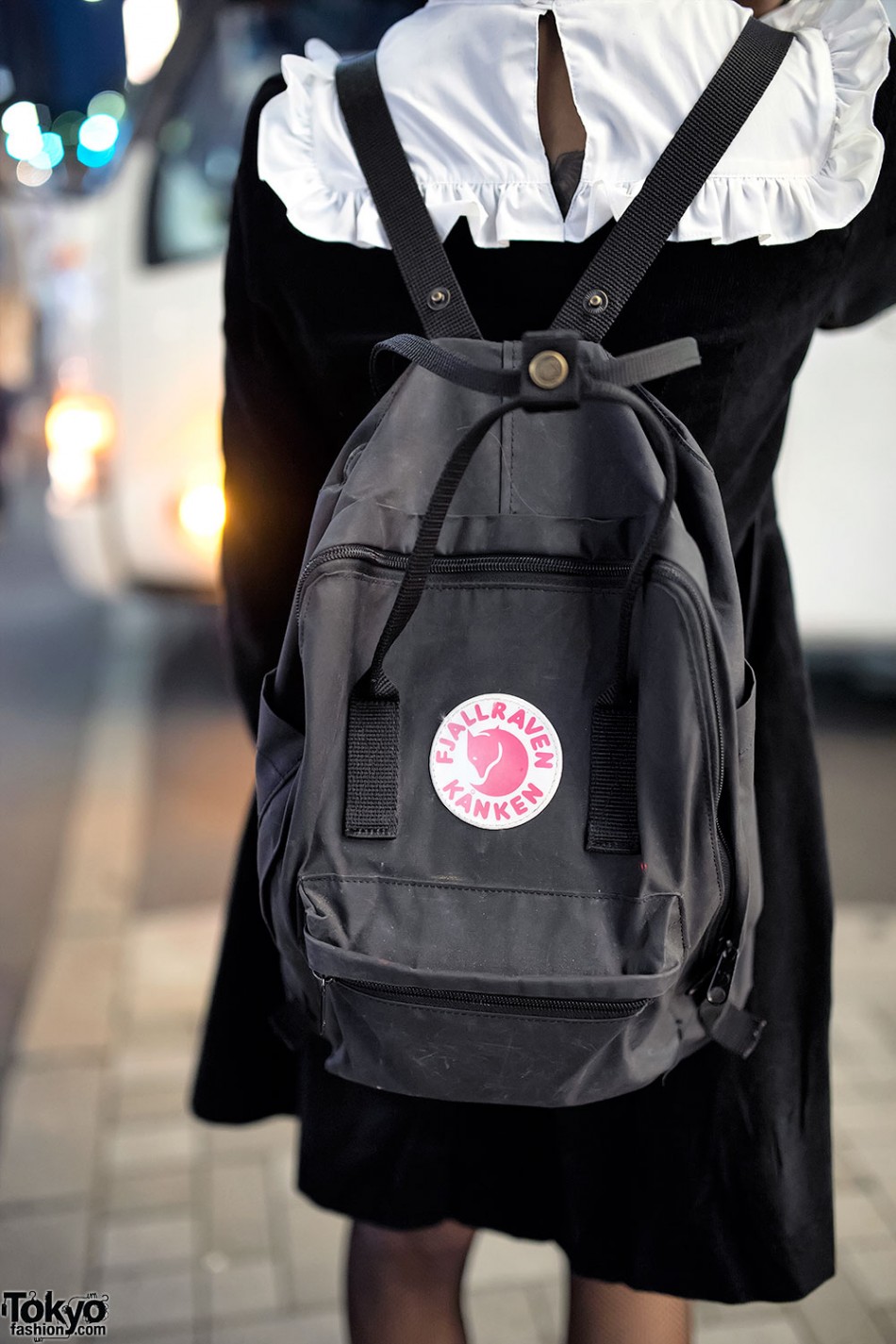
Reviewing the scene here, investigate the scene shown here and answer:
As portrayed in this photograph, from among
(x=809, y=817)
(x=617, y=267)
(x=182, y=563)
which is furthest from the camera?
(x=182, y=563)

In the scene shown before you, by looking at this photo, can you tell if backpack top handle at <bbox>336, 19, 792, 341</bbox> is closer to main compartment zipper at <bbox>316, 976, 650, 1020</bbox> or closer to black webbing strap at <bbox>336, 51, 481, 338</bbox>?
black webbing strap at <bbox>336, 51, 481, 338</bbox>

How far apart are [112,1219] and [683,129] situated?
2075 mm

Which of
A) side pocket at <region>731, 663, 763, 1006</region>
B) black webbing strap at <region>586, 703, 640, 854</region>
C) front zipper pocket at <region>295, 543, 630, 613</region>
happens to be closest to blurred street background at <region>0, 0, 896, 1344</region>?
side pocket at <region>731, 663, 763, 1006</region>

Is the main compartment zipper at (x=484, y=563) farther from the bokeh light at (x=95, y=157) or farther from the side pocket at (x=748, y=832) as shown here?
the bokeh light at (x=95, y=157)

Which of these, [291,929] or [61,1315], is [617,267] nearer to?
[291,929]

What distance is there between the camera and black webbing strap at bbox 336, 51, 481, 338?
115 centimetres

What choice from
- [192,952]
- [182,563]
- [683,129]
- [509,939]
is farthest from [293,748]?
[182,563]

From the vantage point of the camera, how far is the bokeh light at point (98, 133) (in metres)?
2.70

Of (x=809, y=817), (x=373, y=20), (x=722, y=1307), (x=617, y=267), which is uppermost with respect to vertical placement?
(x=373, y=20)

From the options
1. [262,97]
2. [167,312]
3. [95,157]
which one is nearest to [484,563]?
[262,97]

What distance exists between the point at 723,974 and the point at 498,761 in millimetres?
300

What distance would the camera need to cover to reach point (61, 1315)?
2.16 metres

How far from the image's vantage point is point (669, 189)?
1115mm

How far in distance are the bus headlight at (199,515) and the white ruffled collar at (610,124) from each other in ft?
11.1
